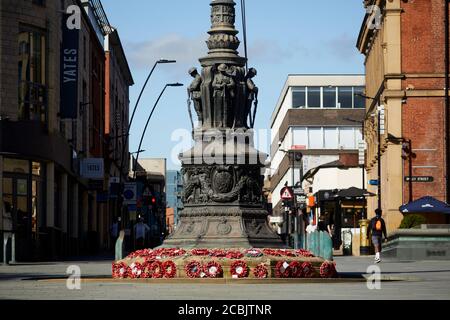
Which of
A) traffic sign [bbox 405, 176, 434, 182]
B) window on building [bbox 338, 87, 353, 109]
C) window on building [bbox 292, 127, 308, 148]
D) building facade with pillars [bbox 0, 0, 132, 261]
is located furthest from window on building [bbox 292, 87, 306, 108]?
building facade with pillars [bbox 0, 0, 132, 261]

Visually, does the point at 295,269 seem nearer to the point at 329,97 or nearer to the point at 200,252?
the point at 200,252

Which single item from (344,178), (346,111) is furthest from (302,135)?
(344,178)

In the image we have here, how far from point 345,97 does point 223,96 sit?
102903mm

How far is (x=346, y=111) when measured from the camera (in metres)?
125

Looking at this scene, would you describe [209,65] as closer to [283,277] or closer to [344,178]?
[283,277]

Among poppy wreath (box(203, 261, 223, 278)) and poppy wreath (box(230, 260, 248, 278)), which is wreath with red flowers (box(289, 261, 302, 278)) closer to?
poppy wreath (box(230, 260, 248, 278))

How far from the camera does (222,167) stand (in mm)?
25781

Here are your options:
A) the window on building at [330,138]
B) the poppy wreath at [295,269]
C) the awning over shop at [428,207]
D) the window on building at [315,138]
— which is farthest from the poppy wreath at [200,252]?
the window on building at [330,138]

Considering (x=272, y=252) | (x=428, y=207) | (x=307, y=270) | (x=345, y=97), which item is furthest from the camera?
(x=345, y=97)

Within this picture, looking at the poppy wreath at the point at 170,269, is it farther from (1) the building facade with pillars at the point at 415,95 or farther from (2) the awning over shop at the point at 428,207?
(1) the building facade with pillars at the point at 415,95

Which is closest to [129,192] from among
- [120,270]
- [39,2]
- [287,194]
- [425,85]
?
[287,194]

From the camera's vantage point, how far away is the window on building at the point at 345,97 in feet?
417

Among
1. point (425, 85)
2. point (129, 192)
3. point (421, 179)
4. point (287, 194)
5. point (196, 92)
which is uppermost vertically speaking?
point (425, 85)

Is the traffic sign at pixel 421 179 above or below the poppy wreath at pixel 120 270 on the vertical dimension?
above
